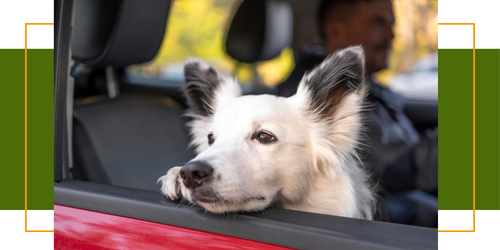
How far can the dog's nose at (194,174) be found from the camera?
1.40 meters

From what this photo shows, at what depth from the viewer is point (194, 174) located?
4.65 ft

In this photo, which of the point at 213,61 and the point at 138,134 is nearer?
the point at 138,134

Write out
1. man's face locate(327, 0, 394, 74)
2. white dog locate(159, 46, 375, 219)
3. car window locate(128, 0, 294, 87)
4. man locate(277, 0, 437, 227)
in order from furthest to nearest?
1. car window locate(128, 0, 294, 87)
2. man's face locate(327, 0, 394, 74)
3. man locate(277, 0, 437, 227)
4. white dog locate(159, 46, 375, 219)

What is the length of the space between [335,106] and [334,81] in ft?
0.47

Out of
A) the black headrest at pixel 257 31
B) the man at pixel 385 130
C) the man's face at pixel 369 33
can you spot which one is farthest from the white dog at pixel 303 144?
the man's face at pixel 369 33

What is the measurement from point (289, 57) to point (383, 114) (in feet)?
4.45

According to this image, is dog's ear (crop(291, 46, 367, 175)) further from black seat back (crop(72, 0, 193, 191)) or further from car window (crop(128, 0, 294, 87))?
black seat back (crop(72, 0, 193, 191))

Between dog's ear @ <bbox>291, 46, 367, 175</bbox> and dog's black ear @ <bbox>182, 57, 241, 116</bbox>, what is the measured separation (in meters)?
0.42

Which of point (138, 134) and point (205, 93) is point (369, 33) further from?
point (138, 134)

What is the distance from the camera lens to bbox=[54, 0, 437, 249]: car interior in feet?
4.04

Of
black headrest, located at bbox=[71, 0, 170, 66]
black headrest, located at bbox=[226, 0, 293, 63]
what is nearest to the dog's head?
black headrest, located at bbox=[71, 0, 170, 66]

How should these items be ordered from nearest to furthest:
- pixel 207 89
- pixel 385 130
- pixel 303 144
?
pixel 303 144
pixel 207 89
pixel 385 130

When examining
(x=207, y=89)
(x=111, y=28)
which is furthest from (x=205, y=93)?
(x=111, y=28)

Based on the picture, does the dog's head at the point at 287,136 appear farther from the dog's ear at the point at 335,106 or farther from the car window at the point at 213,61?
the car window at the point at 213,61
